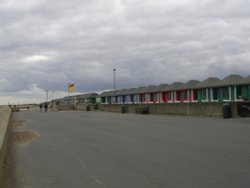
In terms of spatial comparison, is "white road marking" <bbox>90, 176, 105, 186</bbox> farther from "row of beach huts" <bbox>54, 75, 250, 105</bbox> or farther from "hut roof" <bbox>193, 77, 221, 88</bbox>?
"hut roof" <bbox>193, 77, 221, 88</bbox>

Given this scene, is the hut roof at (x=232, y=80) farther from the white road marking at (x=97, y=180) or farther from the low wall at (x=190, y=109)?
the white road marking at (x=97, y=180)

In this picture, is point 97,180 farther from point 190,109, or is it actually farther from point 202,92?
point 202,92

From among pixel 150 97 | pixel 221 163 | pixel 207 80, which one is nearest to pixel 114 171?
pixel 221 163

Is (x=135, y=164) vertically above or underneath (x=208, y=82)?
underneath

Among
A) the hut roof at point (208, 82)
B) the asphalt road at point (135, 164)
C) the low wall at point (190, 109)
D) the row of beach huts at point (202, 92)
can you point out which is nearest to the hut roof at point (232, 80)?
the row of beach huts at point (202, 92)

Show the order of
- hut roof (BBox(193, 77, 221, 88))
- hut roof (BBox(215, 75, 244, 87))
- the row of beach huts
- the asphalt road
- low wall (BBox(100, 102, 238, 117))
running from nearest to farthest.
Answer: the asphalt road → low wall (BBox(100, 102, 238, 117)) → the row of beach huts → hut roof (BBox(215, 75, 244, 87)) → hut roof (BBox(193, 77, 221, 88))

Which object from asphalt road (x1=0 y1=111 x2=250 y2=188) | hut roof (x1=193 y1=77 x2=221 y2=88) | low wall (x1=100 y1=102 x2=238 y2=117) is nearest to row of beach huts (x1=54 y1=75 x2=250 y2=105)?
hut roof (x1=193 y1=77 x2=221 y2=88)

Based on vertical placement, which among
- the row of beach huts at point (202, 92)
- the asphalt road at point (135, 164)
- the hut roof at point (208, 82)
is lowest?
the asphalt road at point (135, 164)

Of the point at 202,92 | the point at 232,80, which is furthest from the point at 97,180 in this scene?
the point at 202,92

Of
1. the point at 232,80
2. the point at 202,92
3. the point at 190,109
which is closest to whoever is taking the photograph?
the point at 190,109

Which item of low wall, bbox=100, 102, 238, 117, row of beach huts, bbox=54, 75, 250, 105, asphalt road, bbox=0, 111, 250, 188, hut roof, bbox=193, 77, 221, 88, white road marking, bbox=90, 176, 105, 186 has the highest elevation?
hut roof, bbox=193, 77, 221, 88

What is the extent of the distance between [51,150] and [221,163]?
6347mm

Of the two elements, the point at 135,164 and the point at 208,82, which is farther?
the point at 208,82

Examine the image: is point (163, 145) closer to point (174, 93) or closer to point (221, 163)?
point (221, 163)
